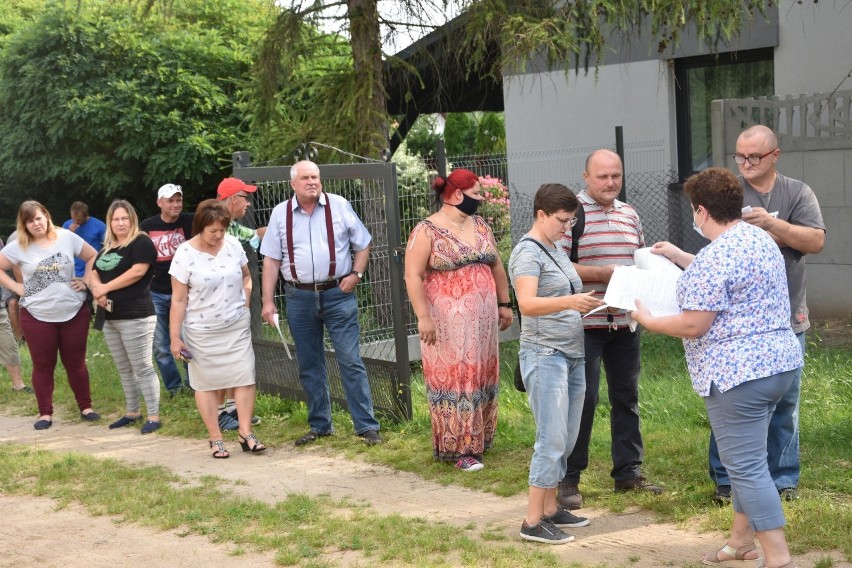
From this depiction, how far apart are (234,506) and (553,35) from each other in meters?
5.34

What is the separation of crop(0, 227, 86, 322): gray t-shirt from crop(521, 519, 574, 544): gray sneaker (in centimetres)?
491

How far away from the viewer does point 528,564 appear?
16.4 feet

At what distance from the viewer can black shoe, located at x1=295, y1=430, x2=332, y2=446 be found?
303 inches

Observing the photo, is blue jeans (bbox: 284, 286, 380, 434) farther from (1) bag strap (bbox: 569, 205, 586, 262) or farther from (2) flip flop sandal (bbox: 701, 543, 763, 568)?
(2) flip flop sandal (bbox: 701, 543, 763, 568)

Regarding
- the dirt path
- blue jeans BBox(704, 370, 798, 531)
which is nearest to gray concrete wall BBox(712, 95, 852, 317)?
the dirt path

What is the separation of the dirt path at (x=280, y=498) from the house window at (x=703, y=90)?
25.3ft

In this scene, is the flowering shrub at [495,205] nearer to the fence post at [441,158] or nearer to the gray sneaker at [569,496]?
the fence post at [441,158]

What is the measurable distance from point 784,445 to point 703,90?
28.8 ft

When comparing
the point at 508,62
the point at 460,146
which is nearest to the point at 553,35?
the point at 508,62

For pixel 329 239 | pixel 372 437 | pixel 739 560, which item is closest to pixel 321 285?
pixel 329 239

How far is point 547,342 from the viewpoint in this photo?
525 cm

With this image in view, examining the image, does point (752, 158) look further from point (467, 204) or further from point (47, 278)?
point (47, 278)

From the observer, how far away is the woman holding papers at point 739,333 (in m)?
4.41

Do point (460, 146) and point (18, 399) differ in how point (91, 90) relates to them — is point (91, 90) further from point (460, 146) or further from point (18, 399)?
Result: point (460, 146)
